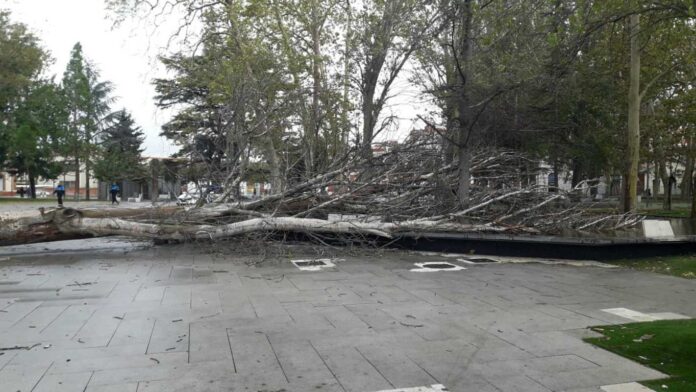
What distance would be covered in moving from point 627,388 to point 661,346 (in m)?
1.10

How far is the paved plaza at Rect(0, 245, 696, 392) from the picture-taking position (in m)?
4.01

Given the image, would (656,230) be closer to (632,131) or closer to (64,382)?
(632,131)

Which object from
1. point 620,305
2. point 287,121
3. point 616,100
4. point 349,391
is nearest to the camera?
point 349,391

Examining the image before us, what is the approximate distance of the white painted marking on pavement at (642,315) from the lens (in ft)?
19.1

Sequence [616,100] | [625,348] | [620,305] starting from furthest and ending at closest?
1. [616,100]
2. [620,305]
3. [625,348]

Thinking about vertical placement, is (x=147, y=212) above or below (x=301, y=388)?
above

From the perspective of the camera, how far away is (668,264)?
9773 mm

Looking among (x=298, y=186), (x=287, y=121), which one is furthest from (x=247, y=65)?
(x=298, y=186)

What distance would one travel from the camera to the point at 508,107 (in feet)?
42.2

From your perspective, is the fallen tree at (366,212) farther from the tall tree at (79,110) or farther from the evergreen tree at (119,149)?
the tall tree at (79,110)

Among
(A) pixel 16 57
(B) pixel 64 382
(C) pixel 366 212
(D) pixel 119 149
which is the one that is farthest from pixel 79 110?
(B) pixel 64 382

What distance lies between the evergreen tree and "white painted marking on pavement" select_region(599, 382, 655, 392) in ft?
123

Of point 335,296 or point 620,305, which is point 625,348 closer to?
point 620,305

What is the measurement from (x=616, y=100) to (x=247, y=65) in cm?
1420
